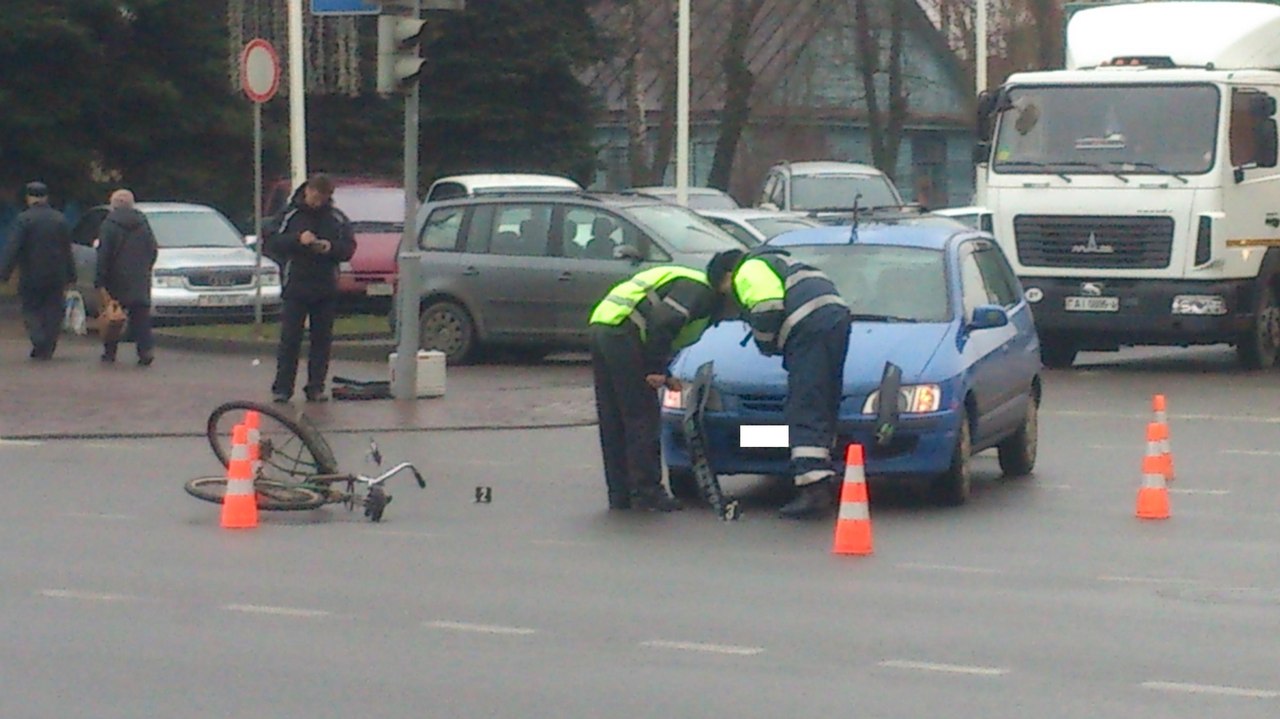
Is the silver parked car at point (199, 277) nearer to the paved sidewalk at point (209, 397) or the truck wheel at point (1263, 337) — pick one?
the paved sidewalk at point (209, 397)

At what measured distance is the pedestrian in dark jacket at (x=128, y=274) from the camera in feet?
79.7

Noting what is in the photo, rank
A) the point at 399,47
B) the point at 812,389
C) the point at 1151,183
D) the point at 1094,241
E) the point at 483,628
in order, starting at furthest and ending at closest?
the point at 1094,241, the point at 1151,183, the point at 399,47, the point at 812,389, the point at 483,628

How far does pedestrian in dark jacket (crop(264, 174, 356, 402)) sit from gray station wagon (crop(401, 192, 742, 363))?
13.3 ft

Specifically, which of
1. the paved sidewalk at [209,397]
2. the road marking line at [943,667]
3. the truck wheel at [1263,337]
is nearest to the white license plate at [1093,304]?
the truck wheel at [1263,337]

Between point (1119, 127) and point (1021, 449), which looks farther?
point (1119, 127)

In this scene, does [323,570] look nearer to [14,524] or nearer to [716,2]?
[14,524]

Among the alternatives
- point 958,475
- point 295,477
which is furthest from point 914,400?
point 295,477

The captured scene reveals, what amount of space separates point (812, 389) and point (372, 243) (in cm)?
1785

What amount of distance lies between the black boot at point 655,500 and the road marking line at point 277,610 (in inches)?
150

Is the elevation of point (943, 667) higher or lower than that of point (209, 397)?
higher

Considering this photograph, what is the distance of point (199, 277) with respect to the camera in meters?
29.8

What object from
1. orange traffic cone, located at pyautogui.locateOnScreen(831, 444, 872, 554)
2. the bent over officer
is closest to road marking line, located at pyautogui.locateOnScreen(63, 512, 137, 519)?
the bent over officer

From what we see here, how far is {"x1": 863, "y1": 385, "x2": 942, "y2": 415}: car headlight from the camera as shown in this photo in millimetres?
13633

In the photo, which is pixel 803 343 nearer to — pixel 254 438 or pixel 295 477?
pixel 295 477
